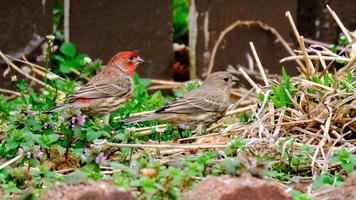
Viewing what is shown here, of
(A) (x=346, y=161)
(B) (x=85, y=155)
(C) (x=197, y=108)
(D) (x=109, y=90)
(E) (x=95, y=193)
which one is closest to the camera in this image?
(E) (x=95, y=193)

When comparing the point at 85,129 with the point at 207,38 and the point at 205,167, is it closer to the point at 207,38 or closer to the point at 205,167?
the point at 205,167

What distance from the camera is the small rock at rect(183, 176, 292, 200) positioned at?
4.96m

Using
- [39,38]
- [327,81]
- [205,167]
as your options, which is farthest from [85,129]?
[39,38]

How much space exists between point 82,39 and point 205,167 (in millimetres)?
4574

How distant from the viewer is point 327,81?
7883mm

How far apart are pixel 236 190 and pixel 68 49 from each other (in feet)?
19.7

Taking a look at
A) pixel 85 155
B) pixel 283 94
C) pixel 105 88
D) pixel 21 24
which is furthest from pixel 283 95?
pixel 21 24

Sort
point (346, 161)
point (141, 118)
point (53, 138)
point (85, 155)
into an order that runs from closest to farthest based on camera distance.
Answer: point (346, 161)
point (85, 155)
point (53, 138)
point (141, 118)

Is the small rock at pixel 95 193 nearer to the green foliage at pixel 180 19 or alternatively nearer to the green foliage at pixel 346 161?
the green foliage at pixel 346 161

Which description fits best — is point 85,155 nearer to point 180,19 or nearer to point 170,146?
point 170,146

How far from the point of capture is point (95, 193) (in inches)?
195

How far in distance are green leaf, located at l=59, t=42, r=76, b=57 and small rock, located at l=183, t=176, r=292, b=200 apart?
5.78 metres

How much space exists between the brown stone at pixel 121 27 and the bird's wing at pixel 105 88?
1.54 metres

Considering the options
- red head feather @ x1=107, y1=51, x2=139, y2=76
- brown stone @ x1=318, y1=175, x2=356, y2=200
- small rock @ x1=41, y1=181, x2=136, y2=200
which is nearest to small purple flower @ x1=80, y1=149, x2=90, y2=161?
brown stone @ x1=318, y1=175, x2=356, y2=200
